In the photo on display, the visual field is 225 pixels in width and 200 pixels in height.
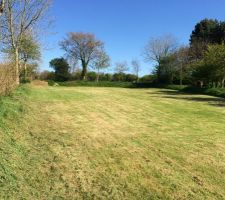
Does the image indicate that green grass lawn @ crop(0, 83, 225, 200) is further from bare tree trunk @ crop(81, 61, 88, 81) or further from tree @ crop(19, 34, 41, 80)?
bare tree trunk @ crop(81, 61, 88, 81)

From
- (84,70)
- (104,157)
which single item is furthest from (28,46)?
(84,70)

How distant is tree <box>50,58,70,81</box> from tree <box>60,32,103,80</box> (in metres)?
2.11

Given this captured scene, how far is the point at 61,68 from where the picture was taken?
5753cm

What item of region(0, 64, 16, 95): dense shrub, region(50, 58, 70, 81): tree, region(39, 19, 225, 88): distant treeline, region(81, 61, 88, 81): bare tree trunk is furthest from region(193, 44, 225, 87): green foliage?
region(50, 58, 70, 81): tree

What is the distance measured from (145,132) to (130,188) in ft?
10.6

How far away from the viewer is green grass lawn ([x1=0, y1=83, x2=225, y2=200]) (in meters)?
4.87

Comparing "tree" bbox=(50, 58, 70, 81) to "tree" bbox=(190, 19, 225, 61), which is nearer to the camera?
"tree" bbox=(190, 19, 225, 61)

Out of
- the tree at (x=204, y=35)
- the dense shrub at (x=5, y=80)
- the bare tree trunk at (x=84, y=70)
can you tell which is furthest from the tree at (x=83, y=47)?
the dense shrub at (x=5, y=80)

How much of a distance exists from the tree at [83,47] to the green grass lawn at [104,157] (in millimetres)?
48031

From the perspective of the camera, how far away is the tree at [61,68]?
5738cm

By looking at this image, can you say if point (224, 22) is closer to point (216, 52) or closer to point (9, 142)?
point (216, 52)

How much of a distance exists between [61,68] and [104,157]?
5272 cm

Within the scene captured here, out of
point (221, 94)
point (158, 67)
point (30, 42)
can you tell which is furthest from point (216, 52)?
point (158, 67)

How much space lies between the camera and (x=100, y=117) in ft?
32.0
